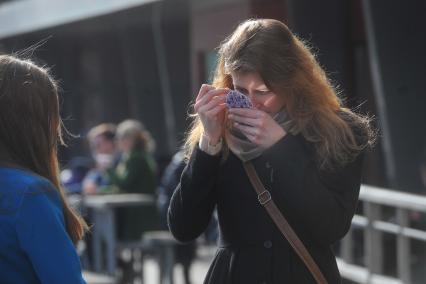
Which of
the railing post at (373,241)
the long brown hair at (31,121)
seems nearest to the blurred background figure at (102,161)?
the railing post at (373,241)

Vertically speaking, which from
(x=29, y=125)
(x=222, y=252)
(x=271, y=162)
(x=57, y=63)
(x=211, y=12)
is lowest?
(x=57, y=63)

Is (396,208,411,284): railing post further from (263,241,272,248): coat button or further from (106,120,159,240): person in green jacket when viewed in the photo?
(106,120,159,240): person in green jacket

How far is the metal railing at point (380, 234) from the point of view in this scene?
5.68 meters

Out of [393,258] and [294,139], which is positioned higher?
[294,139]

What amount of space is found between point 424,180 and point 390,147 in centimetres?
63

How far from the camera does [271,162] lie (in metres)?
3.00

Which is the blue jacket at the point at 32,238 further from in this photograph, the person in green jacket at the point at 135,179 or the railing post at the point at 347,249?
the person in green jacket at the point at 135,179

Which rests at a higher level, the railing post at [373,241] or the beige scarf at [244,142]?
the beige scarf at [244,142]

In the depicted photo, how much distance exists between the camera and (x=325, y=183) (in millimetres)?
2951

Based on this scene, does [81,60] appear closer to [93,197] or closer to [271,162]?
[93,197]

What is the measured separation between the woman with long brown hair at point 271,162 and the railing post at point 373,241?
10.8 feet

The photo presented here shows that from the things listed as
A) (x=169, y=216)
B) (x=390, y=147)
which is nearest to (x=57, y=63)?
(x=390, y=147)

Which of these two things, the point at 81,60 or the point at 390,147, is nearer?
the point at 390,147

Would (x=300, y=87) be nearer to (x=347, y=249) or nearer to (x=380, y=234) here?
(x=380, y=234)
